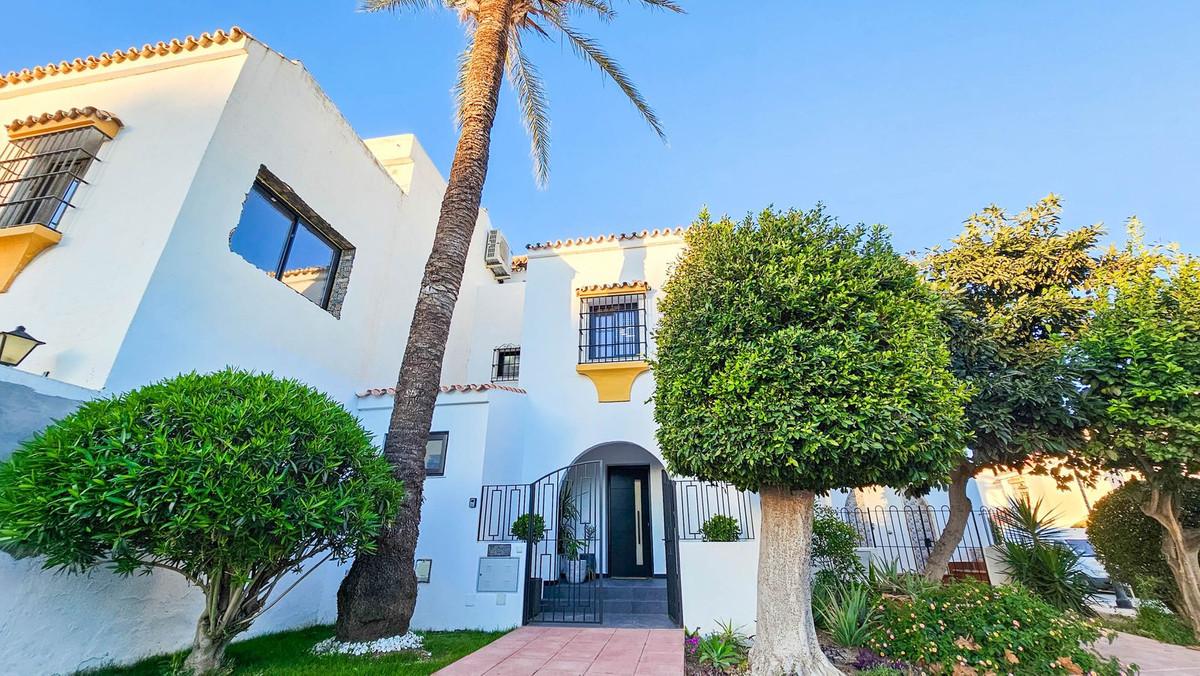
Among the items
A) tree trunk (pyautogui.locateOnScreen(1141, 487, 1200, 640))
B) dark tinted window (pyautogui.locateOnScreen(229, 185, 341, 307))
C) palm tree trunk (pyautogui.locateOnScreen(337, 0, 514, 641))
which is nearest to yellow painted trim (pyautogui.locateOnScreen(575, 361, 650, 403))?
palm tree trunk (pyautogui.locateOnScreen(337, 0, 514, 641))

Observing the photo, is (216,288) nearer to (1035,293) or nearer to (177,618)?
(177,618)

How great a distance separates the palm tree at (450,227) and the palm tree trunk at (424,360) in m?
0.01

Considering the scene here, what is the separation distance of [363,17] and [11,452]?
943 cm

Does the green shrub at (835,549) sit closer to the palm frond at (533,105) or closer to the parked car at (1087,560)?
the parked car at (1087,560)

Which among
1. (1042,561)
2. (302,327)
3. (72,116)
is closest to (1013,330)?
(1042,561)

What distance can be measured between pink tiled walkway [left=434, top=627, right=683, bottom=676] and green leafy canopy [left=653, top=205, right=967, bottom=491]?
2.22 metres

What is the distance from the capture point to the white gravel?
5180mm

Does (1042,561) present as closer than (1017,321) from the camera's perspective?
No

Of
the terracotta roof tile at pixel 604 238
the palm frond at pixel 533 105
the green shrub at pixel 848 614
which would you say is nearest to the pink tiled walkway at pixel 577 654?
the green shrub at pixel 848 614

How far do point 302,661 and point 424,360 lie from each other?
12.1ft

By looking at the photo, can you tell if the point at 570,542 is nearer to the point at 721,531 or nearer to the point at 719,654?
the point at 721,531

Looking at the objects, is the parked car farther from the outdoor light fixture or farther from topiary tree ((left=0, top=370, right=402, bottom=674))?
the outdoor light fixture

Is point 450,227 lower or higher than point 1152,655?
higher

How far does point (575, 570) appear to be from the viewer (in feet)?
30.0
